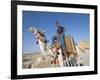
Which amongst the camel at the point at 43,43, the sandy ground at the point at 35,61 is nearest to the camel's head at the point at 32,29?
the camel at the point at 43,43

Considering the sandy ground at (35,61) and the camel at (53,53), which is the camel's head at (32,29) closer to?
the camel at (53,53)

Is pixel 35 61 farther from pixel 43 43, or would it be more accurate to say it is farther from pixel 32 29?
pixel 32 29

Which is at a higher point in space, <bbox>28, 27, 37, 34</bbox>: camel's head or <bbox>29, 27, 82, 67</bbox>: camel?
<bbox>28, 27, 37, 34</bbox>: camel's head

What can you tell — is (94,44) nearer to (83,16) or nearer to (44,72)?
(83,16)

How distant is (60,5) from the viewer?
6.43 ft

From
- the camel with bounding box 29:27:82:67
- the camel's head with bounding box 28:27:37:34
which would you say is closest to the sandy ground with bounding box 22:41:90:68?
the camel with bounding box 29:27:82:67

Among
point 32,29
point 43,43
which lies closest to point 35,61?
point 43,43

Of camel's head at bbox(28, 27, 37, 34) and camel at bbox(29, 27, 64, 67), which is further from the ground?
camel's head at bbox(28, 27, 37, 34)

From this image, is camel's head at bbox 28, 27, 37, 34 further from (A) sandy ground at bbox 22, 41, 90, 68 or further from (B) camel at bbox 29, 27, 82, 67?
(A) sandy ground at bbox 22, 41, 90, 68

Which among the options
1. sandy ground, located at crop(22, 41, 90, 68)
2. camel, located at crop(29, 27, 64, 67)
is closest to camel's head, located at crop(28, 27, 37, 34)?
camel, located at crop(29, 27, 64, 67)

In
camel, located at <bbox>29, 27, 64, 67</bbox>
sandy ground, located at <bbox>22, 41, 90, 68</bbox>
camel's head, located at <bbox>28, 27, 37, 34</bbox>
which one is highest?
camel's head, located at <bbox>28, 27, 37, 34</bbox>

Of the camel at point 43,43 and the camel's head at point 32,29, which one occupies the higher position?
the camel's head at point 32,29

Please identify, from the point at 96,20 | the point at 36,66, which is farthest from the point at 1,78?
the point at 96,20

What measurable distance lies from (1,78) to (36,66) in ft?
1.02
